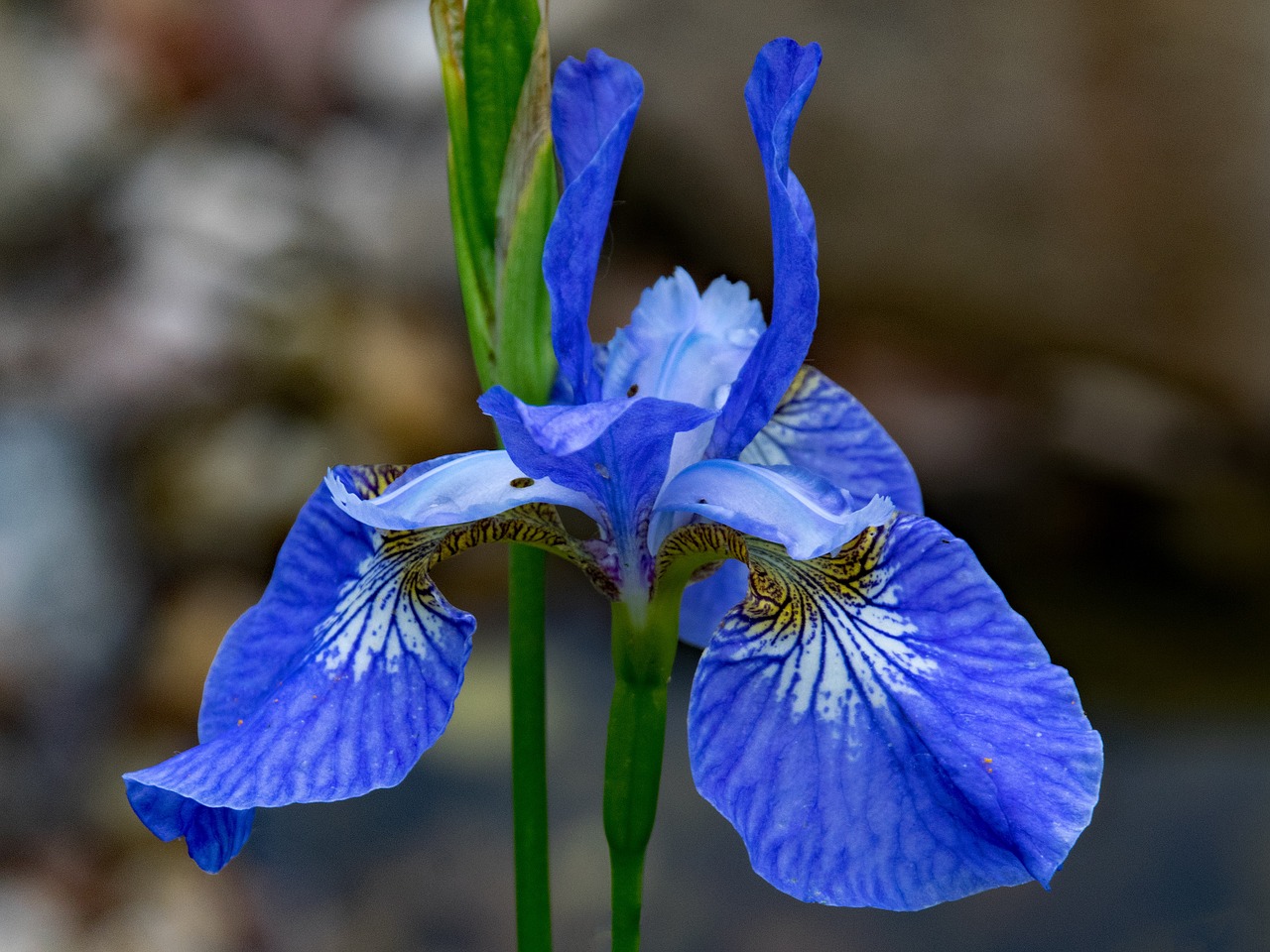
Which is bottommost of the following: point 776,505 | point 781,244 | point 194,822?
point 194,822

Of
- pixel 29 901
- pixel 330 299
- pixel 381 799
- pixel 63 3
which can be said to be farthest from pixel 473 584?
pixel 63 3

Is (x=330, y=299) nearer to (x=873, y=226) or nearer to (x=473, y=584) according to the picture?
(x=473, y=584)

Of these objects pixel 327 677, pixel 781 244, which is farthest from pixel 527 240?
→ pixel 327 677

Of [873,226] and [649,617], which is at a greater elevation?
[873,226]

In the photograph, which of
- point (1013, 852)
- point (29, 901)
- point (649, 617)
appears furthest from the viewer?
point (29, 901)

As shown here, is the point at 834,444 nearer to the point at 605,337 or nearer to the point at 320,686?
the point at 320,686

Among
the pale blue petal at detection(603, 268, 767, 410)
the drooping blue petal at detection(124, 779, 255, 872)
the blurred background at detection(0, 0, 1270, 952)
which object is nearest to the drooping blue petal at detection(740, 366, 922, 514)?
the pale blue petal at detection(603, 268, 767, 410)
